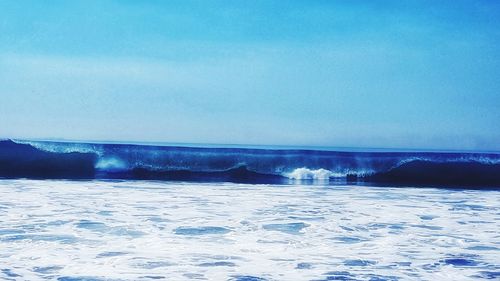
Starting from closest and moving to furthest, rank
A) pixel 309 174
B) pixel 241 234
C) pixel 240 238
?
1. pixel 240 238
2. pixel 241 234
3. pixel 309 174

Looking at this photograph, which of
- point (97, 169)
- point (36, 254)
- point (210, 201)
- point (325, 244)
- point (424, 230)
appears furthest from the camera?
point (97, 169)

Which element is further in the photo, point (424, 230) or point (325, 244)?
point (424, 230)

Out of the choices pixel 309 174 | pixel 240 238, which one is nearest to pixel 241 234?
pixel 240 238

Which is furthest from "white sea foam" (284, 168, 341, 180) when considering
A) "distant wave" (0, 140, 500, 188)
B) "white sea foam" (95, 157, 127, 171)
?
"white sea foam" (95, 157, 127, 171)

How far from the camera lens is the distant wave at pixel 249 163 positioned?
15.6m

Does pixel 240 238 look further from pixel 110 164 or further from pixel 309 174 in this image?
pixel 110 164

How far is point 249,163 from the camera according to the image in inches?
640

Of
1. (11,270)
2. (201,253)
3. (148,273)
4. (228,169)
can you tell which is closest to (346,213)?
(201,253)

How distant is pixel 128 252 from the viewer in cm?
403

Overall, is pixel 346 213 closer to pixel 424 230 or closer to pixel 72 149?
pixel 424 230

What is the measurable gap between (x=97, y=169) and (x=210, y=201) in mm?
8876

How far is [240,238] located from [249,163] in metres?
11.4

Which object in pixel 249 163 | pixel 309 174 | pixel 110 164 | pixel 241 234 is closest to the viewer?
pixel 241 234

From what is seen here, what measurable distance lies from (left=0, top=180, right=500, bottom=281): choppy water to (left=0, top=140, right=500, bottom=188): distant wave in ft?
24.2
